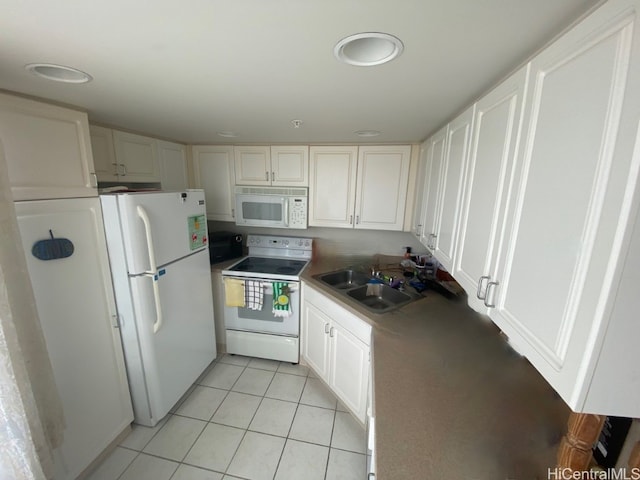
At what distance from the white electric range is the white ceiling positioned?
1355mm

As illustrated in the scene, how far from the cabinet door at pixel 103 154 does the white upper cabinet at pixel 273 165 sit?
96cm

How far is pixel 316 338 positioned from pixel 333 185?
4.51 ft

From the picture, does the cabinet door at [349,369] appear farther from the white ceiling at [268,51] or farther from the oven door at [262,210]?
the white ceiling at [268,51]

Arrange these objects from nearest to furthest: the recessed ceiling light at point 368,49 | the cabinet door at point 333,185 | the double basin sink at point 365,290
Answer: the recessed ceiling light at point 368,49 → the double basin sink at point 365,290 → the cabinet door at point 333,185

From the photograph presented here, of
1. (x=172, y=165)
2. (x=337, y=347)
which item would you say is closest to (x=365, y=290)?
(x=337, y=347)

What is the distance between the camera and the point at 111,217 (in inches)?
56.8

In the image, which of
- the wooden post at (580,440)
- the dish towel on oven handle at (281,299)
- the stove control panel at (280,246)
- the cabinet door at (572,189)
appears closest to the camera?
the cabinet door at (572,189)

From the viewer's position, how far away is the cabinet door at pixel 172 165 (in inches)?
86.2

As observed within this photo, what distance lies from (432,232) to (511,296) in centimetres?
86

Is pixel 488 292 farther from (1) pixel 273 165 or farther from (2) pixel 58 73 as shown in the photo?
(1) pixel 273 165

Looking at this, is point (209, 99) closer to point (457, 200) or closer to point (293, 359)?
point (457, 200)

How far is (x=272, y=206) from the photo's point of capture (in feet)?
8.00

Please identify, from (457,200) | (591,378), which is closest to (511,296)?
(591,378)

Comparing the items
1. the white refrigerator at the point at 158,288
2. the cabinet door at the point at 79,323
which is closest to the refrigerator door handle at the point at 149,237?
the white refrigerator at the point at 158,288
